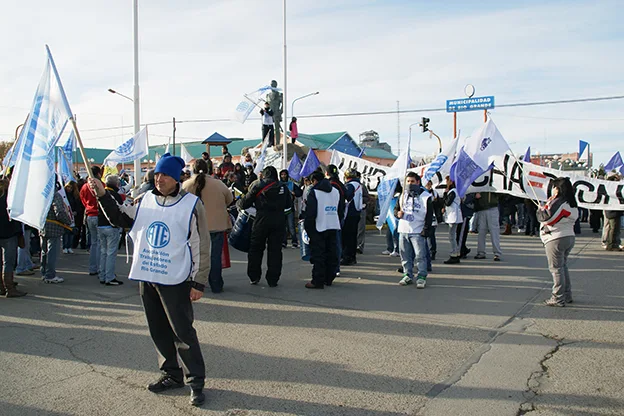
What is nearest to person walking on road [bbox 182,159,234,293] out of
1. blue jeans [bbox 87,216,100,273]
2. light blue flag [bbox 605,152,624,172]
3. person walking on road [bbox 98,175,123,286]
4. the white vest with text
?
person walking on road [bbox 98,175,123,286]

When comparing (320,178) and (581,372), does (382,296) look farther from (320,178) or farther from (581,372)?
(581,372)

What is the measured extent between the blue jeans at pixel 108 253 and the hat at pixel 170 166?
5.05m

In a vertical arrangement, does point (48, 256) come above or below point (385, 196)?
below

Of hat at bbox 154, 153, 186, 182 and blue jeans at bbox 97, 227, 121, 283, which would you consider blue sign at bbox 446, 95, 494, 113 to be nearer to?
blue jeans at bbox 97, 227, 121, 283

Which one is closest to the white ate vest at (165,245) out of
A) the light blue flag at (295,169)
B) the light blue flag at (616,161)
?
the light blue flag at (295,169)

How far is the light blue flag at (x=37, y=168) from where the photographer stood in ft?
18.4

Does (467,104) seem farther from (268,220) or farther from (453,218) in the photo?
(268,220)

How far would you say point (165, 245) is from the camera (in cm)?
411

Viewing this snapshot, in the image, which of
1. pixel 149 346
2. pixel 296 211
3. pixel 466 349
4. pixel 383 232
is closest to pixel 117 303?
pixel 149 346

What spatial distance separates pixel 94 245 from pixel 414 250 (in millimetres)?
5853

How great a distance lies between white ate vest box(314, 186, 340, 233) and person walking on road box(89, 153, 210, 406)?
446 centimetres

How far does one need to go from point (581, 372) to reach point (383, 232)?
512 inches

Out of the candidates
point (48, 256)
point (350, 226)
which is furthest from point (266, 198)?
point (48, 256)

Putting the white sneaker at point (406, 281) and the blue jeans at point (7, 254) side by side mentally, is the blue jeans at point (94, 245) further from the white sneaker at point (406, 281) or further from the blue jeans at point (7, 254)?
the white sneaker at point (406, 281)
